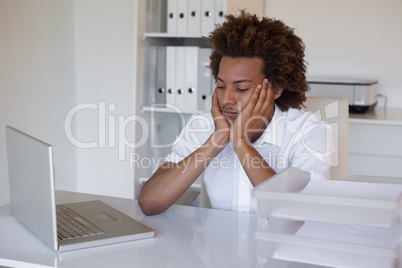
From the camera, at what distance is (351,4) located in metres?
3.10

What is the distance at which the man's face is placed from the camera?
174 centimetres

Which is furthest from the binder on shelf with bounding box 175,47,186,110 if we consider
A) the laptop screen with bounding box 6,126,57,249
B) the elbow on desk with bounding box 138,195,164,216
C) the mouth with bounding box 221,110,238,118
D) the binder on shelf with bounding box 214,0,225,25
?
the laptop screen with bounding box 6,126,57,249

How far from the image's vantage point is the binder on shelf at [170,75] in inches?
118

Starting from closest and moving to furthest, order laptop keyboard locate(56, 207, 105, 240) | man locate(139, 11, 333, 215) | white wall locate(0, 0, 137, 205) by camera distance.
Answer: laptop keyboard locate(56, 207, 105, 240), man locate(139, 11, 333, 215), white wall locate(0, 0, 137, 205)

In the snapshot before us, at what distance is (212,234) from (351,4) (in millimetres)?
2100

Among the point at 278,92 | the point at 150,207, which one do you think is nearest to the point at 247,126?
the point at 278,92

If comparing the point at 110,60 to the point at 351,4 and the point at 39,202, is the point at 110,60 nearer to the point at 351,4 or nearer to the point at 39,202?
the point at 351,4

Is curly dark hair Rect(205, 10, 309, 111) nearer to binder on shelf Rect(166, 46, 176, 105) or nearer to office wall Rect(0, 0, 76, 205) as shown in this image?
binder on shelf Rect(166, 46, 176, 105)

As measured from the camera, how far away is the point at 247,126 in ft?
5.71

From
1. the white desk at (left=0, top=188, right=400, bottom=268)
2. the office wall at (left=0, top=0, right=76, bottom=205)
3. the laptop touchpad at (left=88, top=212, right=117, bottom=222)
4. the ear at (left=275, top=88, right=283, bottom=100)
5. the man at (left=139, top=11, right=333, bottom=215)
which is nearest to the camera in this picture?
the white desk at (left=0, top=188, right=400, bottom=268)

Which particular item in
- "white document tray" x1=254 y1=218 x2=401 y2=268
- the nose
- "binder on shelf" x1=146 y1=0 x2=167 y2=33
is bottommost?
"white document tray" x1=254 y1=218 x2=401 y2=268

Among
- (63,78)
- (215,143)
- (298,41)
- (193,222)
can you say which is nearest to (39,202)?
(193,222)

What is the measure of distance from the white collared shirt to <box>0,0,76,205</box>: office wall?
52.3 inches

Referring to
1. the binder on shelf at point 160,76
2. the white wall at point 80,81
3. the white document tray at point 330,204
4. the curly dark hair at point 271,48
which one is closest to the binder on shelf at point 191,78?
the binder on shelf at point 160,76
